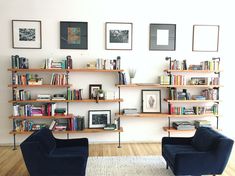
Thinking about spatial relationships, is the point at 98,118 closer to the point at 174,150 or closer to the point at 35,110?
the point at 35,110

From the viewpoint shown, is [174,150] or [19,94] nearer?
[174,150]

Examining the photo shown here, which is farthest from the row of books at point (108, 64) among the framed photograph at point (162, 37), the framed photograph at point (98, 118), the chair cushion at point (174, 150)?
the chair cushion at point (174, 150)

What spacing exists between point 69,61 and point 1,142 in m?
2.39

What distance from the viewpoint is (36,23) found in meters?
5.11

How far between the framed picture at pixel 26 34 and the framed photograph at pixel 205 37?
352 cm

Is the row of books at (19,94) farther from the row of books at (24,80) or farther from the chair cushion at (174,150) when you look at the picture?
the chair cushion at (174,150)

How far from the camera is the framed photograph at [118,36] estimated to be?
5242 mm

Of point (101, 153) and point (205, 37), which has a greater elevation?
point (205, 37)

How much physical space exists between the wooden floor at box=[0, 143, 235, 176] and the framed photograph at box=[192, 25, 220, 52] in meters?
2.39

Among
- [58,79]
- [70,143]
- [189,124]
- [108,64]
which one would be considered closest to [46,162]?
[70,143]

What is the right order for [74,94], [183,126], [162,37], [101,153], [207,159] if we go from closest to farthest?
[207,159], [101,153], [74,94], [183,126], [162,37]

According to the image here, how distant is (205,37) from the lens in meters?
5.43

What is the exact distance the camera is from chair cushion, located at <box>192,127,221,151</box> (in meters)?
3.46

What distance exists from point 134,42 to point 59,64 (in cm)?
174
